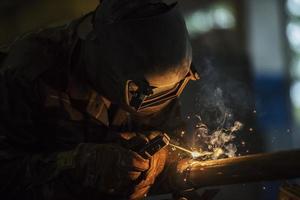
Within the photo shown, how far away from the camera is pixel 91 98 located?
3.82m

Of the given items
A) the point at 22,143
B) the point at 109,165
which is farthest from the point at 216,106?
the point at 109,165

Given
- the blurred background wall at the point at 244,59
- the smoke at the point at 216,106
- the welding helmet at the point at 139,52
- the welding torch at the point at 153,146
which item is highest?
the welding helmet at the point at 139,52

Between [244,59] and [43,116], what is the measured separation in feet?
25.8

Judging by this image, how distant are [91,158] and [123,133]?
0.78 meters

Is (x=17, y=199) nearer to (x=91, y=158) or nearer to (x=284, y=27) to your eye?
(x=91, y=158)

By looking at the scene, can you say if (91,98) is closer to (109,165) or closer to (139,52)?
(139,52)

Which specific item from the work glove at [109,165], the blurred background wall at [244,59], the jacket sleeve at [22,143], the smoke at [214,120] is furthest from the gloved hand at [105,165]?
the blurred background wall at [244,59]

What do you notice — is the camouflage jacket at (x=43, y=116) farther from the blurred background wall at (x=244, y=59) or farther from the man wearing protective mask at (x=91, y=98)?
the blurred background wall at (x=244, y=59)

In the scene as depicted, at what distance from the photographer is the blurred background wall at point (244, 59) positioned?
6.57 meters

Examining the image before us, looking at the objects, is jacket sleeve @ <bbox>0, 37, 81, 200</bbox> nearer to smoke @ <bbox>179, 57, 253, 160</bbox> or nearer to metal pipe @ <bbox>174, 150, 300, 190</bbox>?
metal pipe @ <bbox>174, 150, 300, 190</bbox>

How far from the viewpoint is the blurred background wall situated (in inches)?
259

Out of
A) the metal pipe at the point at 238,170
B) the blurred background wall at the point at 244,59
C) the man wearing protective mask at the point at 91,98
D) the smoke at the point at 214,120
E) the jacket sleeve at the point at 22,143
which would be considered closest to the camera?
the metal pipe at the point at 238,170

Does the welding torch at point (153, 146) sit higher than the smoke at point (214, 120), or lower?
higher

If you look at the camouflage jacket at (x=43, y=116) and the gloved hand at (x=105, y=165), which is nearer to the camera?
the gloved hand at (x=105, y=165)
